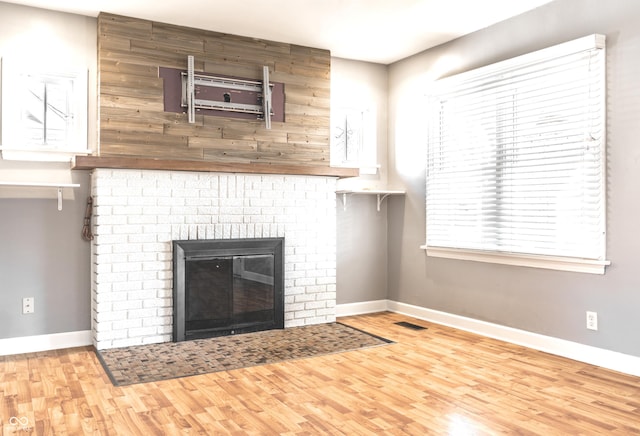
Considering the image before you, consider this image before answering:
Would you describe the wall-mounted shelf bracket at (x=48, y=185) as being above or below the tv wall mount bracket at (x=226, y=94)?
below

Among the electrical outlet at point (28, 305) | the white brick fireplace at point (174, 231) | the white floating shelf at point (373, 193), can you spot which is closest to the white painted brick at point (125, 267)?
the white brick fireplace at point (174, 231)

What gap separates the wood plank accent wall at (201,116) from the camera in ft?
14.3

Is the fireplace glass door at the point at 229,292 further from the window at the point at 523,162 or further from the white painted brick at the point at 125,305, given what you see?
the window at the point at 523,162

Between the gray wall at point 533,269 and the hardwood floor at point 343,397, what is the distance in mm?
377

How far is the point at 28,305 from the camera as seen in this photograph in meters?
4.21

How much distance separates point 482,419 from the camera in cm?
285

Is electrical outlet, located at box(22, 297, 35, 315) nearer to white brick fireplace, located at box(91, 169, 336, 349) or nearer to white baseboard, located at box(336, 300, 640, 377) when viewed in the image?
white brick fireplace, located at box(91, 169, 336, 349)

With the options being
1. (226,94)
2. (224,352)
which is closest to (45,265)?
(224,352)

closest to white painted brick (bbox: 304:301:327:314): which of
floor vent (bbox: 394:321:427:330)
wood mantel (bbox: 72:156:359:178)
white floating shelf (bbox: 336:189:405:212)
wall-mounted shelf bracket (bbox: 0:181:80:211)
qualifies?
floor vent (bbox: 394:321:427:330)

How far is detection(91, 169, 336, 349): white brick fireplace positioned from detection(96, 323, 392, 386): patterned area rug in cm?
24

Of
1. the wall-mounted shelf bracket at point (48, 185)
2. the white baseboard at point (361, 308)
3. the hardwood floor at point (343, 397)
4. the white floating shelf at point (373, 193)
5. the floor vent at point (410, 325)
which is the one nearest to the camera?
the hardwood floor at point (343, 397)

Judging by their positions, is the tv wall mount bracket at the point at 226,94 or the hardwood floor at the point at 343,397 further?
the tv wall mount bracket at the point at 226,94

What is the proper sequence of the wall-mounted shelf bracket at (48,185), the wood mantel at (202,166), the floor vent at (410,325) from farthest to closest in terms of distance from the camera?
the floor vent at (410,325) < the wood mantel at (202,166) < the wall-mounted shelf bracket at (48,185)

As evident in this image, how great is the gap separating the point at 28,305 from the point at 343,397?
8.52ft
